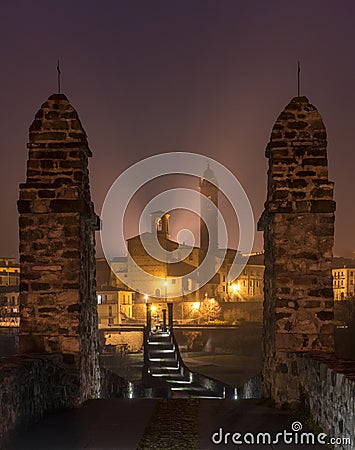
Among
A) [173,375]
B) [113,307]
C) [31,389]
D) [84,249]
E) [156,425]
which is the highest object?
[84,249]

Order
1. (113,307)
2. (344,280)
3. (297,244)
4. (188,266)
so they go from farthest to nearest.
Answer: (344,280), (188,266), (113,307), (297,244)

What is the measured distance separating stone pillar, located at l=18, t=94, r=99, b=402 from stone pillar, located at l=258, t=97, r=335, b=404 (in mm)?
2464

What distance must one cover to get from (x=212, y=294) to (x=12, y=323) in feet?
88.0

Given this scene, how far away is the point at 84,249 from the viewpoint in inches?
308

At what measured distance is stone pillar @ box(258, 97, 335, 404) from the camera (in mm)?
7227

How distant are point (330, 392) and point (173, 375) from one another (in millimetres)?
22516

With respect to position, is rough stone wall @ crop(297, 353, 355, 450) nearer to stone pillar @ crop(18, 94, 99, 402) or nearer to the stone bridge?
the stone bridge

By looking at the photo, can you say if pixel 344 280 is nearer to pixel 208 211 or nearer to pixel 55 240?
pixel 208 211

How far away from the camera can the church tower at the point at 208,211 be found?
7800 cm

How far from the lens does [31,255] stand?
743 centimetres

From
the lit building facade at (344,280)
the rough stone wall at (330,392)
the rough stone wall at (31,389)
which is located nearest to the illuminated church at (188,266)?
the lit building facade at (344,280)

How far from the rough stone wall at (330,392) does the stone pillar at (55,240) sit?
9.21 ft

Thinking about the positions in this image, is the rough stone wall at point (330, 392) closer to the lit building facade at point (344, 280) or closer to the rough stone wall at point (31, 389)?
the rough stone wall at point (31, 389)

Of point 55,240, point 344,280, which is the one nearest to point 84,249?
point 55,240
